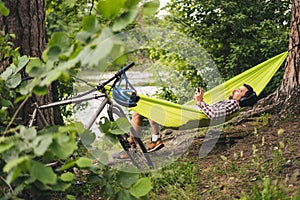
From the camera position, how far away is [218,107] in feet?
11.4

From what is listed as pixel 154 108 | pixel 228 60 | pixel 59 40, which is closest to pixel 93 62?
pixel 59 40

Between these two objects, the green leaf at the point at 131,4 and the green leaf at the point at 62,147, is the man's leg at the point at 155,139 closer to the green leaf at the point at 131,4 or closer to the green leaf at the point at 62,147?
the green leaf at the point at 62,147

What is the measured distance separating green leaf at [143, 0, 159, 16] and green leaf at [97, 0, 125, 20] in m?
0.10

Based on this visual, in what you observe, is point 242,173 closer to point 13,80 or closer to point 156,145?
point 156,145

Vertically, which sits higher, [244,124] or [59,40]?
[59,40]

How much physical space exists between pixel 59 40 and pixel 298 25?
2523 mm

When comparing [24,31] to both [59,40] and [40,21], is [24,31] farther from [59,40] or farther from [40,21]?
[59,40]

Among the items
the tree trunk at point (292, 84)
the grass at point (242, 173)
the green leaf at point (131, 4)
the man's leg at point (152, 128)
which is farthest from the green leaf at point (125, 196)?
the tree trunk at point (292, 84)

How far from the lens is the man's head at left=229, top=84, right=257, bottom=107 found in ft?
11.9

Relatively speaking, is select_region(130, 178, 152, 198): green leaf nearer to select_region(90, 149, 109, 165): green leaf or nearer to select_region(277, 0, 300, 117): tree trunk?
select_region(90, 149, 109, 165): green leaf

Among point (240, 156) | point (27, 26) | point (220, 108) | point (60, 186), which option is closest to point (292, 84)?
point (220, 108)

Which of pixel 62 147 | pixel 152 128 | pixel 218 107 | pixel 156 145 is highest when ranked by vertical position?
pixel 62 147

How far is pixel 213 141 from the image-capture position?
11.3 ft

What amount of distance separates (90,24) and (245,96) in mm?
2570
